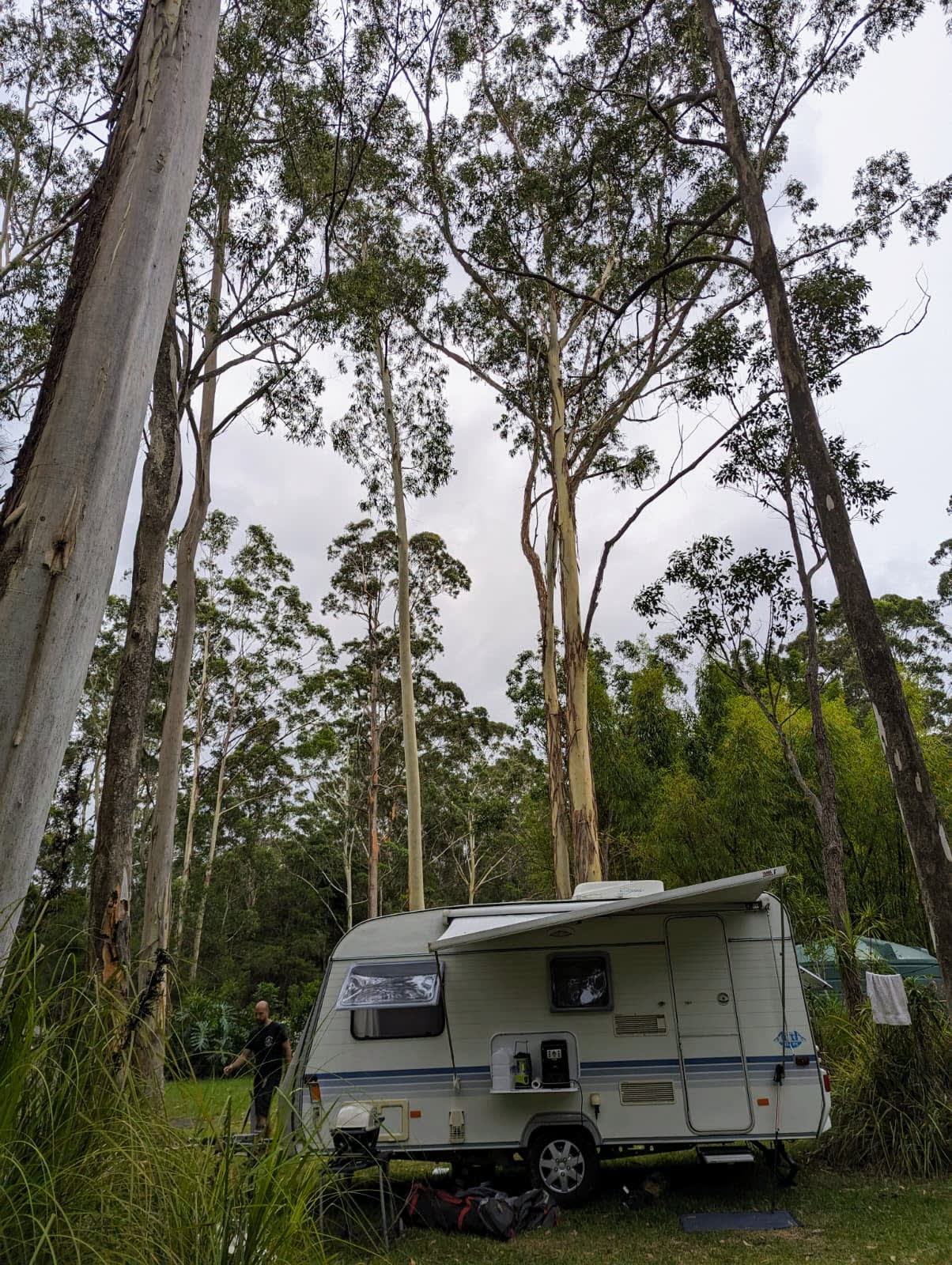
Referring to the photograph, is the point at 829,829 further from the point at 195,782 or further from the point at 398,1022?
the point at 195,782

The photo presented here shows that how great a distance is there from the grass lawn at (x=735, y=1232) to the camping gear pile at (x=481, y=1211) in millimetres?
85

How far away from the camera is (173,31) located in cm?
324

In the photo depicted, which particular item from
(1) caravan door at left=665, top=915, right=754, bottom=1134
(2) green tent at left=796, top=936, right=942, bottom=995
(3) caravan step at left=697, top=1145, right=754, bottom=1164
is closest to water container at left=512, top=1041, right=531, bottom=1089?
(1) caravan door at left=665, top=915, right=754, bottom=1134

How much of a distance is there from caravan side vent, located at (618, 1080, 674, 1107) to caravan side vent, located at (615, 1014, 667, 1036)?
0.31 meters

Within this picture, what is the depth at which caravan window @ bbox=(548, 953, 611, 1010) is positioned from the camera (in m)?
6.35

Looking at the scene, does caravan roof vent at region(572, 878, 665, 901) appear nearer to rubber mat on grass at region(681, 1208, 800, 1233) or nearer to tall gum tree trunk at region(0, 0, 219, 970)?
rubber mat on grass at region(681, 1208, 800, 1233)

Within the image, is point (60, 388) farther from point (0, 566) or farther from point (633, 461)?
point (633, 461)

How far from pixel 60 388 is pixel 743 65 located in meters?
11.9

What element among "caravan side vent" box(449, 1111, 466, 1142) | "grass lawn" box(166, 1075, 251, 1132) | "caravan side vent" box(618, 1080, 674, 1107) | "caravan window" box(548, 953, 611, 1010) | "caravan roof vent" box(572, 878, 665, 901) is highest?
"caravan roof vent" box(572, 878, 665, 901)

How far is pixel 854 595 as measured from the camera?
16.7ft

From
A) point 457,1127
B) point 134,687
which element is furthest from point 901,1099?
point 134,687

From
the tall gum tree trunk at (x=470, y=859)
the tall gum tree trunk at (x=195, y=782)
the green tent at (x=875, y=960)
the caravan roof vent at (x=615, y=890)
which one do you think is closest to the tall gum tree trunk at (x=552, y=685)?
the green tent at (x=875, y=960)

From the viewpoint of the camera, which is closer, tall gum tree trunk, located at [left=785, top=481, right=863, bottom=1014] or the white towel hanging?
the white towel hanging

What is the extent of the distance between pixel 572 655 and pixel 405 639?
435 centimetres
